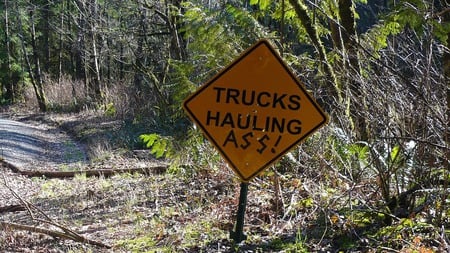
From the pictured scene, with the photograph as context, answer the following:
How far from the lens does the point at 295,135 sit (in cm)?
450

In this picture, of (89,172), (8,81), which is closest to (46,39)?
(8,81)

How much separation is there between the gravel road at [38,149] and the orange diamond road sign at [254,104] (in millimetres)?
10176

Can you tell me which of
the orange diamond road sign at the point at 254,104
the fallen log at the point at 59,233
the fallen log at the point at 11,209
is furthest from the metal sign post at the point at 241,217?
the fallen log at the point at 11,209

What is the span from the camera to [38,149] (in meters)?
17.6

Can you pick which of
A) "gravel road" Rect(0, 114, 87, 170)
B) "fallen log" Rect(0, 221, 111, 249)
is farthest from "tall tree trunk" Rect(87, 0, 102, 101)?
"fallen log" Rect(0, 221, 111, 249)

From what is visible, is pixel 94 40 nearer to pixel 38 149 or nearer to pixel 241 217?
pixel 38 149

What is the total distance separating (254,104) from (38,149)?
14584 mm

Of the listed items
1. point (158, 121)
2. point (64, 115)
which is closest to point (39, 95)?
point (64, 115)

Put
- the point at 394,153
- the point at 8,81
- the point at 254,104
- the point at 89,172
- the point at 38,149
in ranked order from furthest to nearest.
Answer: the point at 8,81
the point at 38,149
the point at 89,172
the point at 394,153
the point at 254,104

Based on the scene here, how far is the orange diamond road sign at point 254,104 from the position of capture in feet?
14.7

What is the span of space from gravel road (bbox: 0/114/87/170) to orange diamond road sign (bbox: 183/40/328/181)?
10176 millimetres

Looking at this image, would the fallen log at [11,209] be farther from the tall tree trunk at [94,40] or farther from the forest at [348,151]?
the tall tree trunk at [94,40]

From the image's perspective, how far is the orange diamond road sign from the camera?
4480 millimetres

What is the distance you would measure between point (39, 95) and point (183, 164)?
26.7m
